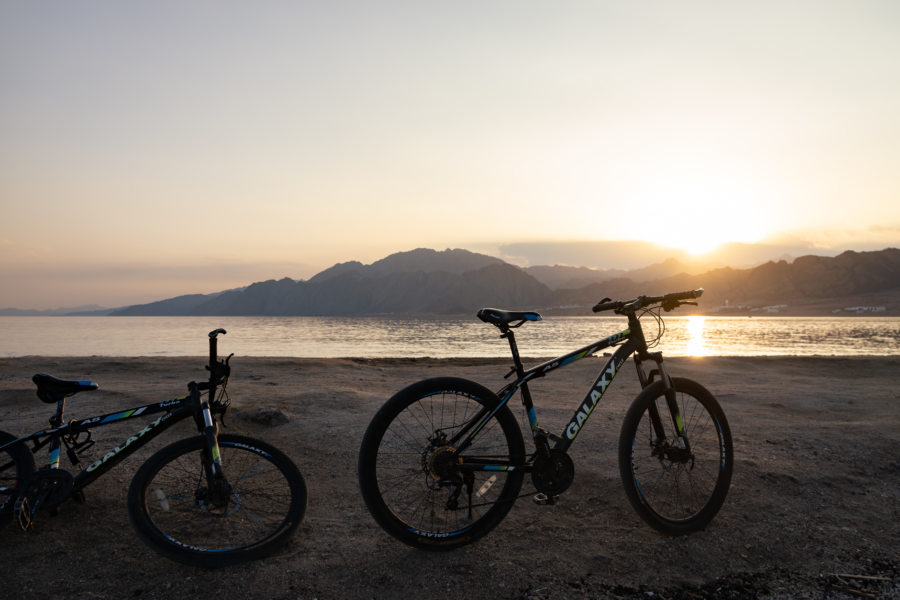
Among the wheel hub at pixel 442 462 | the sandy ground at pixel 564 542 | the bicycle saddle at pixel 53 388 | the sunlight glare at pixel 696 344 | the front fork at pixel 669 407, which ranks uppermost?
the bicycle saddle at pixel 53 388

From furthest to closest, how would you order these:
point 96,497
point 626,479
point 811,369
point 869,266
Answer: point 869,266 < point 811,369 < point 96,497 < point 626,479

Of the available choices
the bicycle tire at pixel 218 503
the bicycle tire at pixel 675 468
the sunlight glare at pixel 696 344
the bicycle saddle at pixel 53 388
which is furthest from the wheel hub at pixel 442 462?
the sunlight glare at pixel 696 344

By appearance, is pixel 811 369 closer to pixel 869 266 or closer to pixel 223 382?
pixel 223 382

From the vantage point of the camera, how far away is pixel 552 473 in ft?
11.3

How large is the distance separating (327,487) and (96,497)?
1.68m

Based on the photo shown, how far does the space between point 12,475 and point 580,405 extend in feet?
13.0

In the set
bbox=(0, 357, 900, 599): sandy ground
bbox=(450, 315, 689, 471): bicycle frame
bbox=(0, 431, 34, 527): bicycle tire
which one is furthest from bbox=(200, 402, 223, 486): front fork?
bbox=(450, 315, 689, 471): bicycle frame

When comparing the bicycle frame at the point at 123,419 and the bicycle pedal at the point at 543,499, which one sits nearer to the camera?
the bicycle frame at the point at 123,419

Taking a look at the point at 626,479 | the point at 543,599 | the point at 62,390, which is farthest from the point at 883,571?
the point at 62,390

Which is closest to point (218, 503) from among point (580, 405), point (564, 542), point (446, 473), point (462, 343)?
point (446, 473)

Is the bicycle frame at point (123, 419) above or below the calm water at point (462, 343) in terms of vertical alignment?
above

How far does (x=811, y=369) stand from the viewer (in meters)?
14.2

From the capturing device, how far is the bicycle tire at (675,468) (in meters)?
3.47

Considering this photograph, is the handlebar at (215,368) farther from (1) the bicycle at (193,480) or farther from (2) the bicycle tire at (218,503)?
(2) the bicycle tire at (218,503)
